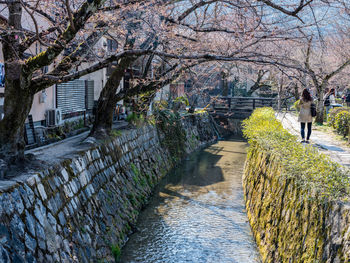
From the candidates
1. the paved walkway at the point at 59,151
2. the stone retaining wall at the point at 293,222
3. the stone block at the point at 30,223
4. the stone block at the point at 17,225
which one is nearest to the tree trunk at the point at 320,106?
the stone retaining wall at the point at 293,222

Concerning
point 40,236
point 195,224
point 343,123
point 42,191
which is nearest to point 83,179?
point 42,191

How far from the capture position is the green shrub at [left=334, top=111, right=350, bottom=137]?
14941 millimetres

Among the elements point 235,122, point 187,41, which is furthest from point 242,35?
point 235,122

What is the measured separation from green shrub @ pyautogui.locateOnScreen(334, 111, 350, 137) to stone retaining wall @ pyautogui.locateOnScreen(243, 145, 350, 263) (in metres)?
5.89

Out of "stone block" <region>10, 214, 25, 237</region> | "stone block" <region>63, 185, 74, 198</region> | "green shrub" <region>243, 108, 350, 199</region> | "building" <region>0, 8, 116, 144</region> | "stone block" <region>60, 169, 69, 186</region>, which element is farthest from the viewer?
"building" <region>0, 8, 116, 144</region>

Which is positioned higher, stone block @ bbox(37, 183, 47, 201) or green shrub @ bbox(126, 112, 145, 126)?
green shrub @ bbox(126, 112, 145, 126)

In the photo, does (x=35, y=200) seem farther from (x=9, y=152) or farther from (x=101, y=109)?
(x=101, y=109)

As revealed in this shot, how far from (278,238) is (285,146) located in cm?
279

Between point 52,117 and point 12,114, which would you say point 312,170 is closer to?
point 12,114

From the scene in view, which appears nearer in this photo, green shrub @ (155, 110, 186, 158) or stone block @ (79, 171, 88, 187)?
stone block @ (79, 171, 88, 187)

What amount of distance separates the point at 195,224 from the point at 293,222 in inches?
181

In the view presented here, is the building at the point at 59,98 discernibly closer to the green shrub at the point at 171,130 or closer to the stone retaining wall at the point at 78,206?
the stone retaining wall at the point at 78,206

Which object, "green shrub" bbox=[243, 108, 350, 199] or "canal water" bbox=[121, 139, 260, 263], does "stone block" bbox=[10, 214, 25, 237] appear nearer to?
"canal water" bbox=[121, 139, 260, 263]

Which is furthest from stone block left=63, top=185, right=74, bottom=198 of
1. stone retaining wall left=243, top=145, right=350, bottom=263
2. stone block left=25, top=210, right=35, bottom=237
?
stone retaining wall left=243, top=145, right=350, bottom=263
